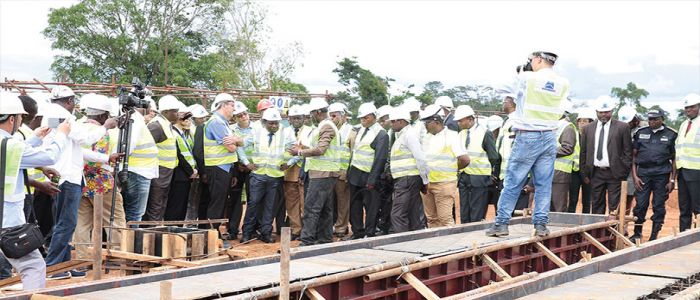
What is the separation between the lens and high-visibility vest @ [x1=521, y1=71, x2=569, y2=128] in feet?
26.7

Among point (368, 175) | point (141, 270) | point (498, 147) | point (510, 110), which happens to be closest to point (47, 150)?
point (141, 270)

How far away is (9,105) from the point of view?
6.47 metres

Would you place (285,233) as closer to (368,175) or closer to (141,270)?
(141,270)

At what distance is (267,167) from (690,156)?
617 cm

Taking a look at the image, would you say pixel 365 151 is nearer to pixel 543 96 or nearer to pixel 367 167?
pixel 367 167

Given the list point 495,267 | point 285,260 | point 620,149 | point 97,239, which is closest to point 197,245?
point 97,239

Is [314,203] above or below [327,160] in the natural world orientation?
below

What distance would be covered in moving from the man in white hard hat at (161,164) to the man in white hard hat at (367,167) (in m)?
2.71

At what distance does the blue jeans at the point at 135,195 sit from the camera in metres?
10.7

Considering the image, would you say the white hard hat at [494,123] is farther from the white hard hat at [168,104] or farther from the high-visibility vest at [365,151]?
the white hard hat at [168,104]


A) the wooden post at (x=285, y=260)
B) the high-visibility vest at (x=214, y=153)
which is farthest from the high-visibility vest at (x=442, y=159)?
the wooden post at (x=285, y=260)

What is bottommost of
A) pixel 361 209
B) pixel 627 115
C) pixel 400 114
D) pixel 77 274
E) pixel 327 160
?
pixel 77 274

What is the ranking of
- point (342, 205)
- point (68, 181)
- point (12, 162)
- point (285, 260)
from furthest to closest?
1. point (342, 205)
2. point (68, 181)
3. point (12, 162)
4. point (285, 260)

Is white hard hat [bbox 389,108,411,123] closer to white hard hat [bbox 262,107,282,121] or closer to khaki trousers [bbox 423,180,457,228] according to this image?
khaki trousers [bbox 423,180,457,228]
